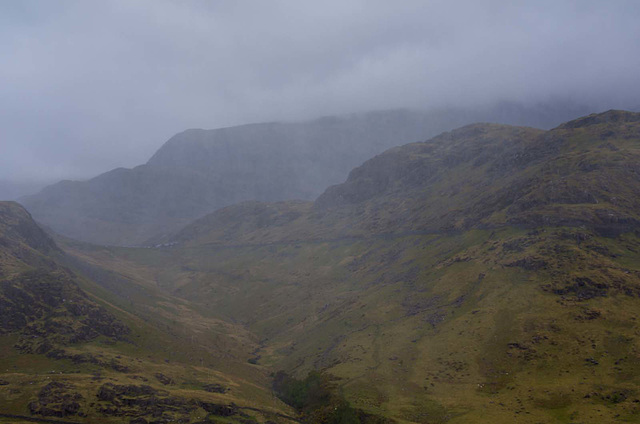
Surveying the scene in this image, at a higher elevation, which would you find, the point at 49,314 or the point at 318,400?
the point at 49,314

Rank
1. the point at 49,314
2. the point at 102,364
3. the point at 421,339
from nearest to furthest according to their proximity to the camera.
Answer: the point at 102,364 < the point at 49,314 < the point at 421,339

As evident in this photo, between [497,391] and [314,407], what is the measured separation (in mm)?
42037

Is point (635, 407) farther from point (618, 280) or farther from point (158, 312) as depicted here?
point (158, 312)

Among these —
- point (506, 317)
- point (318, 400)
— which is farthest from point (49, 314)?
point (506, 317)

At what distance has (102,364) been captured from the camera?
331ft

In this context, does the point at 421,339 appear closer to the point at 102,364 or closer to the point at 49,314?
the point at 102,364

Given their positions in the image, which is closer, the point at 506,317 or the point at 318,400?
the point at 318,400

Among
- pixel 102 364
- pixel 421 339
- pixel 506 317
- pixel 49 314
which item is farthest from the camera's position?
pixel 421 339

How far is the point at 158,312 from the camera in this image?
18462 cm

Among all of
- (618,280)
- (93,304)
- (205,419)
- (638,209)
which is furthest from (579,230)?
(93,304)

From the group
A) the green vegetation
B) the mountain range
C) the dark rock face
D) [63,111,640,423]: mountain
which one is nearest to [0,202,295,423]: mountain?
the dark rock face

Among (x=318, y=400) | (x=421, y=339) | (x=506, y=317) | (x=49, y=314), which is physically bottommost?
(x=318, y=400)

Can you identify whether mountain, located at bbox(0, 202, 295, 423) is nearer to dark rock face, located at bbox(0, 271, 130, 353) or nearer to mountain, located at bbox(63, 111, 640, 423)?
dark rock face, located at bbox(0, 271, 130, 353)

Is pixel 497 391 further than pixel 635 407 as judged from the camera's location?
Yes
